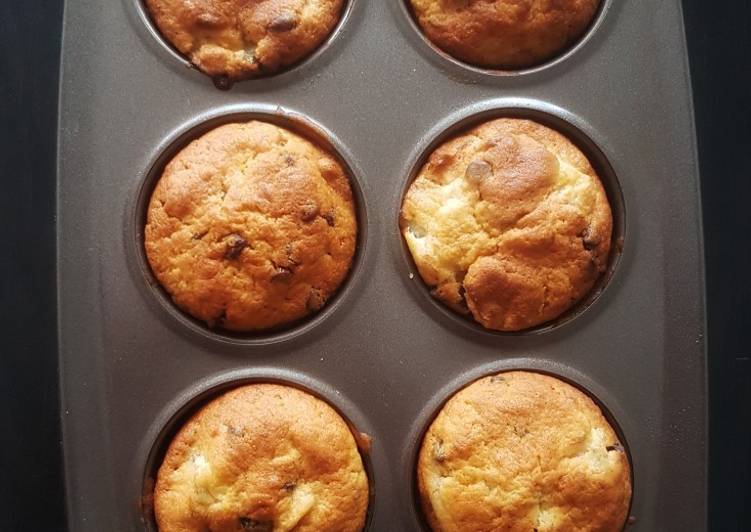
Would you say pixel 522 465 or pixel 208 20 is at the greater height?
pixel 208 20

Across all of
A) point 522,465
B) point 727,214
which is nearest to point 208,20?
point 522,465

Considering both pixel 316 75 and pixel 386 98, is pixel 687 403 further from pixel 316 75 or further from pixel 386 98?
pixel 316 75

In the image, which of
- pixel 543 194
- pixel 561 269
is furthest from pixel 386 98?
pixel 561 269

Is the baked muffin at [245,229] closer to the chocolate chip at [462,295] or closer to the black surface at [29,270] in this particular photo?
the chocolate chip at [462,295]

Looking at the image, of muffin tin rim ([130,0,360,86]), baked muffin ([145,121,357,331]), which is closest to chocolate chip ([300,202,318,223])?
baked muffin ([145,121,357,331])

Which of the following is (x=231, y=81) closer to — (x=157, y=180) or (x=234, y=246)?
(x=157, y=180)

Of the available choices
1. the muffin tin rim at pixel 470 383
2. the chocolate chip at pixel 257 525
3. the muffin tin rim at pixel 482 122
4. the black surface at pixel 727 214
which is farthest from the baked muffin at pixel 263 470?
the black surface at pixel 727 214

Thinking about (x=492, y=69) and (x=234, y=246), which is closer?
(x=234, y=246)
